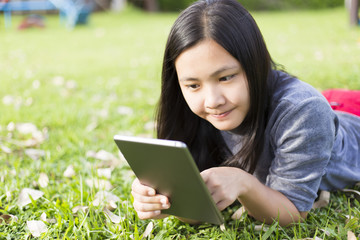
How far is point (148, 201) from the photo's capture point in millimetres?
1446

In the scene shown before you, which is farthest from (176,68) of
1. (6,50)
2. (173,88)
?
(6,50)

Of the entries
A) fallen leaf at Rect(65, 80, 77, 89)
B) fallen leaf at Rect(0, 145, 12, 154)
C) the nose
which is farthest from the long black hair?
fallen leaf at Rect(65, 80, 77, 89)

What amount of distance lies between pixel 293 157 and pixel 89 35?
26.2 feet

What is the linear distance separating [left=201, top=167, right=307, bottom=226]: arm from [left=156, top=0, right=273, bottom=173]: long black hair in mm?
192

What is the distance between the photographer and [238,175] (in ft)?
4.66

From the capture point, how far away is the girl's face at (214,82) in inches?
54.6

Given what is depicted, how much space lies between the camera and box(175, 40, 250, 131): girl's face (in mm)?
1387

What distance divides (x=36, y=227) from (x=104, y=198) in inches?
12.4

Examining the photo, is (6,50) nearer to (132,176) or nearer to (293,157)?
(132,176)

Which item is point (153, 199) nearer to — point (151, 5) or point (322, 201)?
point (322, 201)

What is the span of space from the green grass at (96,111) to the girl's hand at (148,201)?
126 mm

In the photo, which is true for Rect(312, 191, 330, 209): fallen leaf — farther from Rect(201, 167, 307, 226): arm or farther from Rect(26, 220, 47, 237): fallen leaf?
Rect(26, 220, 47, 237): fallen leaf

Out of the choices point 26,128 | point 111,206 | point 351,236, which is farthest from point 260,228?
point 26,128

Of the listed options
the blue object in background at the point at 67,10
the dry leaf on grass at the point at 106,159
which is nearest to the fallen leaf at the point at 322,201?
the dry leaf on grass at the point at 106,159
